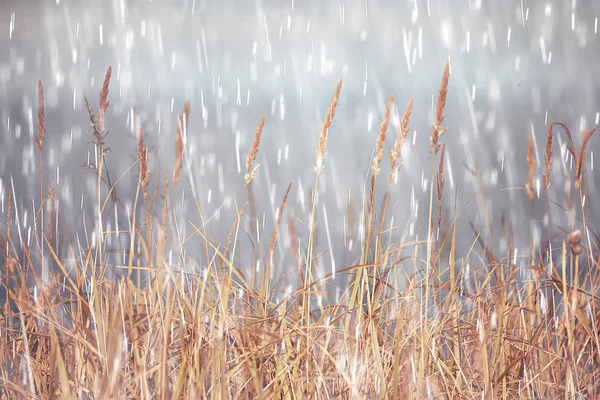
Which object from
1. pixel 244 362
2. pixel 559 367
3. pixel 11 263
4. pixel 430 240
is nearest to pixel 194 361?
pixel 244 362

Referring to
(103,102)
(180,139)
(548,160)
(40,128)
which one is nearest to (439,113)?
(548,160)

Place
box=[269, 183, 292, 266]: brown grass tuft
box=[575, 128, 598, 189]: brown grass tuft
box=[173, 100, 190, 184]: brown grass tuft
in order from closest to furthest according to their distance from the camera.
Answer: box=[173, 100, 190, 184]: brown grass tuft < box=[269, 183, 292, 266]: brown grass tuft < box=[575, 128, 598, 189]: brown grass tuft

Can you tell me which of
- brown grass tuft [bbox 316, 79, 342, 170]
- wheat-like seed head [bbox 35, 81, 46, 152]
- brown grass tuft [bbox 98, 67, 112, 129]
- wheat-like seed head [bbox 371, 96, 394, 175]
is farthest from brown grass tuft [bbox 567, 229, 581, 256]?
wheat-like seed head [bbox 35, 81, 46, 152]

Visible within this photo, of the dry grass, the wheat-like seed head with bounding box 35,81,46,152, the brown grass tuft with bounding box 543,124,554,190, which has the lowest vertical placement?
the dry grass

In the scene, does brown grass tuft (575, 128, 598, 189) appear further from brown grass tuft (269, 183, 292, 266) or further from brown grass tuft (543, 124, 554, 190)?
brown grass tuft (269, 183, 292, 266)

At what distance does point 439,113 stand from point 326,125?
255 millimetres

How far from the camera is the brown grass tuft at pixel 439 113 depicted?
115cm

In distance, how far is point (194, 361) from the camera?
1.13 metres

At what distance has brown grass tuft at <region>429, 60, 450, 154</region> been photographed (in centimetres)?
115

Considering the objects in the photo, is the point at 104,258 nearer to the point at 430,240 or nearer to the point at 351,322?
the point at 351,322

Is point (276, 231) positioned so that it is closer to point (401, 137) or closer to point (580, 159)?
point (401, 137)

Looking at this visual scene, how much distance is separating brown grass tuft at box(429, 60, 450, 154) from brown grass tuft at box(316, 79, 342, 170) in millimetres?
225

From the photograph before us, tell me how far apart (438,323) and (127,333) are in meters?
0.79

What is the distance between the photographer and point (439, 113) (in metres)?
1.16
